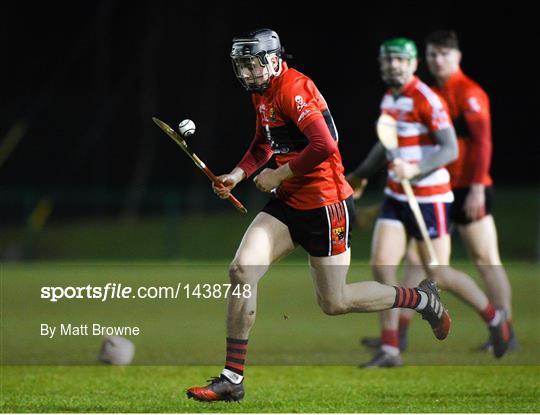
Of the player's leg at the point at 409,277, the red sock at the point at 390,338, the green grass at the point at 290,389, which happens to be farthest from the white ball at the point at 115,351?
the player's leg at the point at 409,277

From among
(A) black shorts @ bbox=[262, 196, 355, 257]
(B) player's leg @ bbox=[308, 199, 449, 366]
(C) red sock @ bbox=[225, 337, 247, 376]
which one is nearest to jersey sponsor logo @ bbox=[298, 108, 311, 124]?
(A) black shorts @ bbox=[262, 196, 355, 257]

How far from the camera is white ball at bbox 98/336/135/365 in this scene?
723 cm

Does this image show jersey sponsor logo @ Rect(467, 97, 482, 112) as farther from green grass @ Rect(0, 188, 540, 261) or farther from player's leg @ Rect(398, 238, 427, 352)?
green grass @ Rect(0, 188, 540, 261)

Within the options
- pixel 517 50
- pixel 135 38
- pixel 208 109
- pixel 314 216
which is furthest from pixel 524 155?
pixel 314 216

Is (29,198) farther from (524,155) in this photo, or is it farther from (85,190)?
(524,155)

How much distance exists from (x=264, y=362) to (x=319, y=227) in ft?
6.25

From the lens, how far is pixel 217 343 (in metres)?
8.83

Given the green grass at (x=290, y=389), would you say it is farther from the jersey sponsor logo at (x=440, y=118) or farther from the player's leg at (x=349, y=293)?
the jersey sponsor logo at (x=440, y=118)

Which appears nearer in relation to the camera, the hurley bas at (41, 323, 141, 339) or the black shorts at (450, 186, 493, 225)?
the black shorts at (450, 186, 493, 225)

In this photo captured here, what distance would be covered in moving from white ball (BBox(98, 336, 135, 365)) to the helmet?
1972 mm

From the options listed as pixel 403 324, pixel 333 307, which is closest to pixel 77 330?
pixel 403 324

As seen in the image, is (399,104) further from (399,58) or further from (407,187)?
(407,187)

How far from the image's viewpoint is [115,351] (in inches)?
284

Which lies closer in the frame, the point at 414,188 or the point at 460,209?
the point at 414,188
